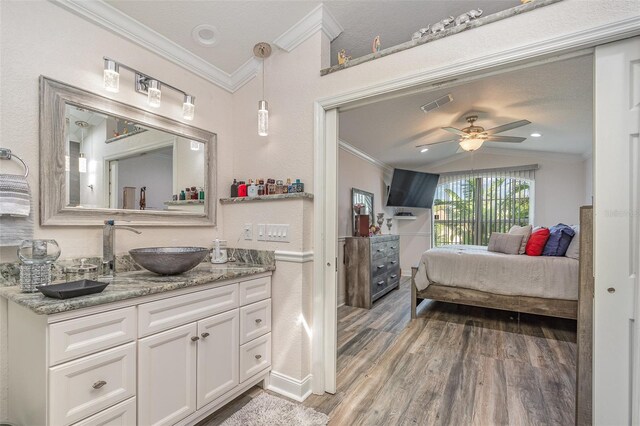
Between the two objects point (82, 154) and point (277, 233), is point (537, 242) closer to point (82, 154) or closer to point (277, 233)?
point (277, 233)

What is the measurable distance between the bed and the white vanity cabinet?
2569mm

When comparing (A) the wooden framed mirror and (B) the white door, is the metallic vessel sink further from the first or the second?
(A) the wooden framed mirror

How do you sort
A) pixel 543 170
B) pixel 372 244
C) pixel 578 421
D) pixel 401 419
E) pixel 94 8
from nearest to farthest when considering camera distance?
pixel 578 421, pixel 94 8, pixel 401 419, pixel 372 244, pixel 543 170

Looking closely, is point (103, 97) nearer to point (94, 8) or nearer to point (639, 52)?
point (94, 8)

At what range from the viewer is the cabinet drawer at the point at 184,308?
4.53 feet

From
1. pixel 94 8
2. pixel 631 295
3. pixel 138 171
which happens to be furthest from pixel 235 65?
pixel 631 295

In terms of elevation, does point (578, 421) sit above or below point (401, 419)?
above

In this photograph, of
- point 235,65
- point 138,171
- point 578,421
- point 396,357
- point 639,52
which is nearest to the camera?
point 639,52

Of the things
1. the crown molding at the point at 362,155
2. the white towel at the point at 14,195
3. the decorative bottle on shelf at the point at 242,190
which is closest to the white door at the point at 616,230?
the decorative bottle on shelf at the point at 242,190

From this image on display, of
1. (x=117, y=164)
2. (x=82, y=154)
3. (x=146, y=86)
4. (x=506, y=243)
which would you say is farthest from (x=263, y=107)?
(x=506, y=243)

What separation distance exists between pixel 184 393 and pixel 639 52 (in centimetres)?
268

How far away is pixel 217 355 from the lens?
169cm

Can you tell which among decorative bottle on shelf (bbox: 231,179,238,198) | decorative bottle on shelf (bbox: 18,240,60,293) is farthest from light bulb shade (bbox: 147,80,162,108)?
decorative bottle on shelf (bbox: 18,240,60,293)

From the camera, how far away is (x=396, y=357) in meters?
2.57
